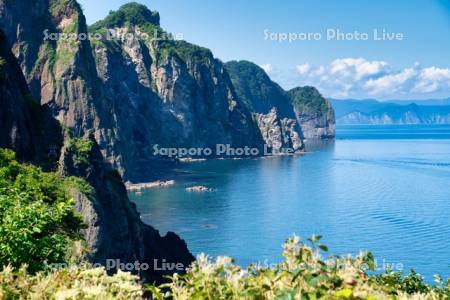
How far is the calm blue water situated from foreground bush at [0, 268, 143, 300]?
143 feet

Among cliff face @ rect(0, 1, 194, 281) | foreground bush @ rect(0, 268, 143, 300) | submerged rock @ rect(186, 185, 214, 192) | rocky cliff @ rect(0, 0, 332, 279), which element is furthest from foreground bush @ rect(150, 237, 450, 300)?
submerged rock @ rect(186, 185, 214, 192)

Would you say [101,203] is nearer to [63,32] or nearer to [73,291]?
[73,291]

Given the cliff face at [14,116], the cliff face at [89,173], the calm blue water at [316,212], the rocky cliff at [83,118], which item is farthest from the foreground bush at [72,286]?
the calm blue water at [316,212]

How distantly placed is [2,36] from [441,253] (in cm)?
5961

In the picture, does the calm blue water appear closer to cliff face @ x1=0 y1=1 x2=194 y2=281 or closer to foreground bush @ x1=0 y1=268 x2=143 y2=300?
cliff face @ x1=0 y1=1 x2=194 y2=281

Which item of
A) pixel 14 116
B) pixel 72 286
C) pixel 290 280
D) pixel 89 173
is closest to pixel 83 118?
pixel 89 173

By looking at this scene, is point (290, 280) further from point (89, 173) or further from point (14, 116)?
point (89, 173)

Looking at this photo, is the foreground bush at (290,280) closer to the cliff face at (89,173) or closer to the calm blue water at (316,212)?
the cliff face at (89,173)

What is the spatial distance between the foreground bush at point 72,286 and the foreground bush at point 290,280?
37 centimetres

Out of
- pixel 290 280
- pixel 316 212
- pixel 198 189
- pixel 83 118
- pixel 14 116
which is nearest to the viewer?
pixel 290 280

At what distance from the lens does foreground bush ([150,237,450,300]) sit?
5.25 meters

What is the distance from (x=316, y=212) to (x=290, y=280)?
343 ft

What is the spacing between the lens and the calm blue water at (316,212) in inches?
3157

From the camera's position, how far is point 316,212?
356 feet
